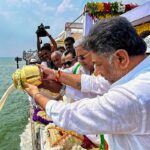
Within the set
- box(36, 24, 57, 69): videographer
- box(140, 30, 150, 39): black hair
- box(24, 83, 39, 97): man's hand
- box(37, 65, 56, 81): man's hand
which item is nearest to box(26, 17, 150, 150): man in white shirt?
box(24, 83, 39, 97): man's hand

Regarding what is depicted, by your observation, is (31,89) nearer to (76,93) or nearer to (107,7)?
(76,93)

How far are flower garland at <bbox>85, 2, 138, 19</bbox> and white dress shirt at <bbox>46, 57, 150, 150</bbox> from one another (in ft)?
23.2

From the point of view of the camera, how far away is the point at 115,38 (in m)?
2.13

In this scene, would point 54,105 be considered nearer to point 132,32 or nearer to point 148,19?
→ point 132,32

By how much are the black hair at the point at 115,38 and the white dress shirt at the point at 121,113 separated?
101mm

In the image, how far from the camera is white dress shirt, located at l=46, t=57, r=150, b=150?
6.49 ft

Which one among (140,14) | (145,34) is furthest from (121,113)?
(145,34)

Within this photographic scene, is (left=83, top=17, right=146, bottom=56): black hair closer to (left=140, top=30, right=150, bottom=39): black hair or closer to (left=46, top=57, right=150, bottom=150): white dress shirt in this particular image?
(left=46, top=57, right=150, bottom=150): white dress shirt

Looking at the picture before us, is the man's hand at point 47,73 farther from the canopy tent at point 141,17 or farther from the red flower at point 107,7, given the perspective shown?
the red flower at point 107,7

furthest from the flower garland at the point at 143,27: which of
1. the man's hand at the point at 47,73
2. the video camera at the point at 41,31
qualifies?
the video camera at the point at 41,31

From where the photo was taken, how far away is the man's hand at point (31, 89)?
2.80m

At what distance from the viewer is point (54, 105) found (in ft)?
7.64

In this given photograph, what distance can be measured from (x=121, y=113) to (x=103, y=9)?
289 inches

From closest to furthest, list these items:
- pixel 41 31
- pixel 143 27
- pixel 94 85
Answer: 1. pixel 94 85
2. pixel 143 27
3. pixel 41 31
